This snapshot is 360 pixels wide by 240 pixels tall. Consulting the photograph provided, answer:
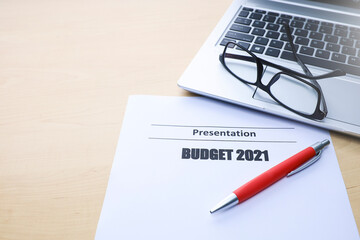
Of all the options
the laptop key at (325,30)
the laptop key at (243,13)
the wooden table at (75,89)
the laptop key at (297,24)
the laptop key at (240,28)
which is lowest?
the wooden table at (75,89)

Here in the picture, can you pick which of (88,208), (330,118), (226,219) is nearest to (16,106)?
(88,208)

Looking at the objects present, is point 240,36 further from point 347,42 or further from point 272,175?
point 272,175

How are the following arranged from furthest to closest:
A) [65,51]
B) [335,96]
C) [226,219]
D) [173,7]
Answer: [173,7]
[65,51]
[335,96]
[226,219]

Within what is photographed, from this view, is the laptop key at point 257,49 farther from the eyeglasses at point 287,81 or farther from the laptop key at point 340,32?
the laptop key at point 340,32

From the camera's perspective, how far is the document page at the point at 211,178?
36 centimetres

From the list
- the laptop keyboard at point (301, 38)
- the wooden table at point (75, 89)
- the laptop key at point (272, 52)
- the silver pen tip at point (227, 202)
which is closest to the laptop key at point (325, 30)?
the laptop keyboard at point (301, 38)

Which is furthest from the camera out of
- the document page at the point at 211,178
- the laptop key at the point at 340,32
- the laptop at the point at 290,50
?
the laptop key at the point at 340,32

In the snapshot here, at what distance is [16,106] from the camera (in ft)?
1.66

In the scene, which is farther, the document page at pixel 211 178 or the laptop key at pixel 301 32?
the laptop key at pixel 301 32

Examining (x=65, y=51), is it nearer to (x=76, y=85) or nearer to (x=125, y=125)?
(x=76, y=85)

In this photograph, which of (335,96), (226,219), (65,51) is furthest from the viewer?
(65,51)

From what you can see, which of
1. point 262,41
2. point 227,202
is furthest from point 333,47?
point 227,202

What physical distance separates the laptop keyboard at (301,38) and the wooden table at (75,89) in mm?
91

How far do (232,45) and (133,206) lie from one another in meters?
0.34
